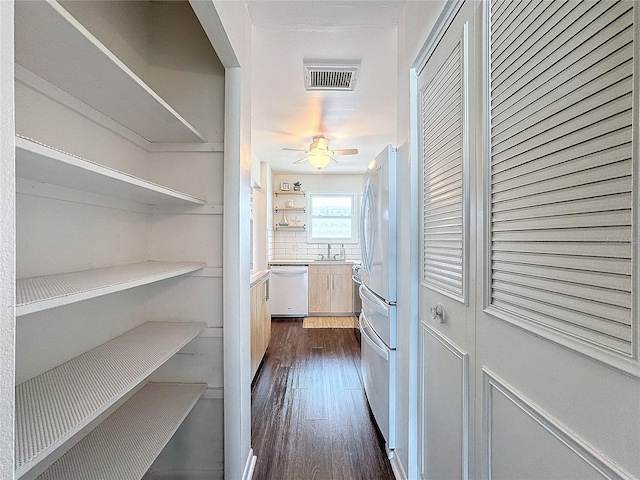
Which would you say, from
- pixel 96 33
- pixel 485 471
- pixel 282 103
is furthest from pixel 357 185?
pixel 485 471

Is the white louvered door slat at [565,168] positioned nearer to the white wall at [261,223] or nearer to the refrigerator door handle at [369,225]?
the refrigerator door handle at [369,225]

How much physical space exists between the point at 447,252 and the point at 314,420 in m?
1.71

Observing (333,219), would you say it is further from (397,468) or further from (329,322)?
(397,468)

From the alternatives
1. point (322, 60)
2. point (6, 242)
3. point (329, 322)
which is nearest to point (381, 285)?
point (322, 60)

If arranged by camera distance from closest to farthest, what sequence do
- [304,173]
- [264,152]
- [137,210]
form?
[137,210] → [264,152] → [304,173]

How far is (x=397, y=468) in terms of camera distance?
1688 millimetres

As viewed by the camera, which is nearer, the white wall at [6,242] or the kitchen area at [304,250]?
the white wall at [6,242]

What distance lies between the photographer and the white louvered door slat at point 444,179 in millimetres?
1065

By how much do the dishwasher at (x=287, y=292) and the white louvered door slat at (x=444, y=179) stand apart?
3.84 m

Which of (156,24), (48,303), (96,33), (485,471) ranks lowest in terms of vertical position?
(485,471)

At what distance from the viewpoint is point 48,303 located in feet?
2.18

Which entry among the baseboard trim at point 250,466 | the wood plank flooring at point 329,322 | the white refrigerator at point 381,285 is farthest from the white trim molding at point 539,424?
the wood plank flooring at point 329,322

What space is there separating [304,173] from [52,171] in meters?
5.01

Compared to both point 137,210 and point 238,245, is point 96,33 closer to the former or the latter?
point 137,210
